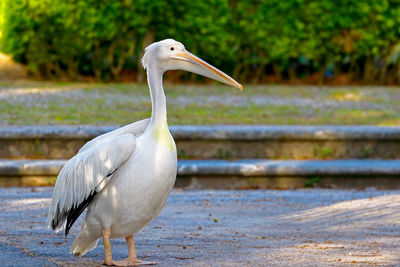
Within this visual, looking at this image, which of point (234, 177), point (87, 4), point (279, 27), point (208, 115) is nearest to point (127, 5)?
point (87, 4)

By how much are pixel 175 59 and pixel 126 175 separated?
74cm

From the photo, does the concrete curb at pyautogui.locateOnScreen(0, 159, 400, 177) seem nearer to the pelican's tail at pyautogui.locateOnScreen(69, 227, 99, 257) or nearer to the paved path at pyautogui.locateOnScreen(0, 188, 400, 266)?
the paved path at pyautogui.locateOnScreen(0, 188, 400, 266)

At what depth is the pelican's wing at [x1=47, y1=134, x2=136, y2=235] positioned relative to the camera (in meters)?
4.27

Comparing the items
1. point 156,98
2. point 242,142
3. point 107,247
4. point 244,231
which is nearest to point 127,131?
point 156,98

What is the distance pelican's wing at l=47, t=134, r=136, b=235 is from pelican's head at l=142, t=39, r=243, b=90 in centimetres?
49

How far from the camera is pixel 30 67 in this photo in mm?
12820

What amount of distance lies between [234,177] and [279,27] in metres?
5.48

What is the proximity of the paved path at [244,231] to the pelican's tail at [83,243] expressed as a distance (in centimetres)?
7

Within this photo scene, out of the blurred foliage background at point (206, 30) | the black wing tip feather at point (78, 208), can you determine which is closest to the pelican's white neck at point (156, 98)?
the black wing tip feather at point (78, 208)

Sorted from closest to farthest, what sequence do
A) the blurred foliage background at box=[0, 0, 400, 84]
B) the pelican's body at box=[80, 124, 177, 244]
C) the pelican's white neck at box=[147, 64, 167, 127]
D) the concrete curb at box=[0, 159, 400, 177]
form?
the pelican's body at box=[80, 124, 177, 244], the pelican's white neck at box=[147, 64, 167, 127], the concrete curb at box=[0, 159, 400, 177], the blurred foliage background at box=[0, 0, 400, 84]

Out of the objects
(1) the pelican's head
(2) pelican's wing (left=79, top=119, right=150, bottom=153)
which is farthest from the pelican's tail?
(1) the pelican's head

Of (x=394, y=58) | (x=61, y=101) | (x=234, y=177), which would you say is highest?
(x=394, y=58)

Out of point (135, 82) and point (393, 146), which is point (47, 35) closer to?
point (135, 82)

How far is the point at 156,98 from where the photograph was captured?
4.48 metres
